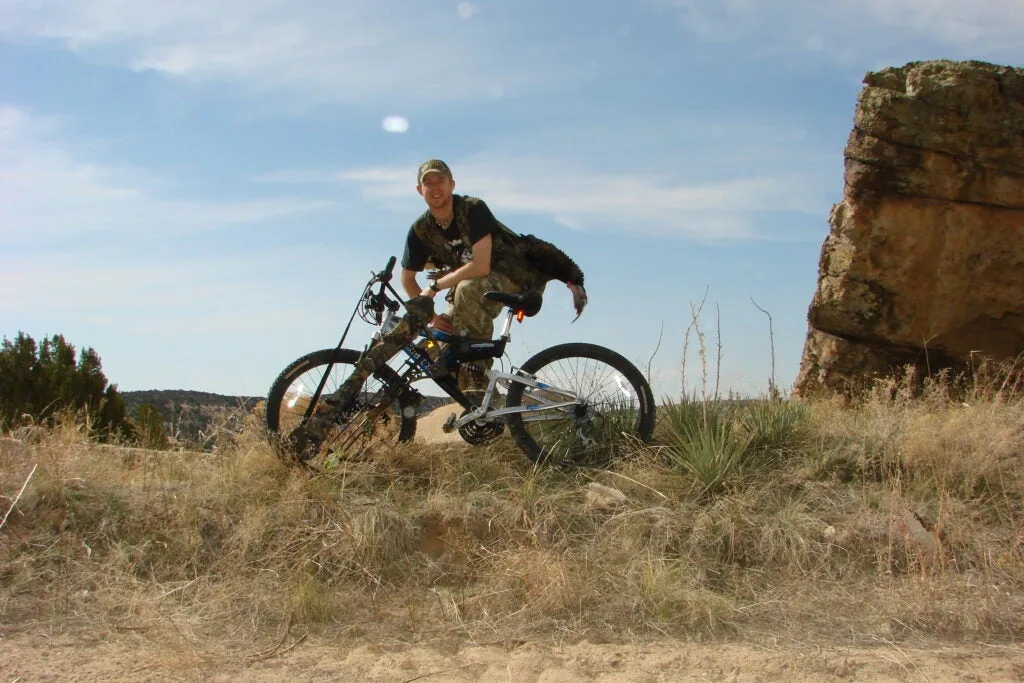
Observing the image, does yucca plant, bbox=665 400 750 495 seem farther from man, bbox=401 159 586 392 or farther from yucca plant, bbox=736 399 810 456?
man, bbox=401 159 586 392

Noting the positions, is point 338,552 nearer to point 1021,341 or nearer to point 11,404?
point 1021,341

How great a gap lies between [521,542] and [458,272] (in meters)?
1.92

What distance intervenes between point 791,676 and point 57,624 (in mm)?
3512

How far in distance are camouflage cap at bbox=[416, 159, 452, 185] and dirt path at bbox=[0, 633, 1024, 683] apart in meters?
3.22

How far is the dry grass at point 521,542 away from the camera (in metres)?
4.51

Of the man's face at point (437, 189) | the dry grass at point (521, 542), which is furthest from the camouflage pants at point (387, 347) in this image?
the man's face at point (437, 189)

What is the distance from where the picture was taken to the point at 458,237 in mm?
6504

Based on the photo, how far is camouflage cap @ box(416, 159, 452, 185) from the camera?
A: 6.20 metres

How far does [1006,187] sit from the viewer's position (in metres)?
8.92

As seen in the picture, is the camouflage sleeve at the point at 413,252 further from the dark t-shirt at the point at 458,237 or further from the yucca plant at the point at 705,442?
the yucca plant at the point at 705,442

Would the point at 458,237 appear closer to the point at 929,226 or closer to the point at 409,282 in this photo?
the point at 409,282

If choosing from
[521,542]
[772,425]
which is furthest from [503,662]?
[772,425]

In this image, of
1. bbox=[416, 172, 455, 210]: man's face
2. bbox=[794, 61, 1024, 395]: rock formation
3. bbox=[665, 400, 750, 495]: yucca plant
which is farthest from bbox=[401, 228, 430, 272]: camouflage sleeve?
bbox=[794, 61, 1024, 395]: rock formation

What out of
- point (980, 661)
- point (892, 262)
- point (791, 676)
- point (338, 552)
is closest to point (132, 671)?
point (338, 552)
